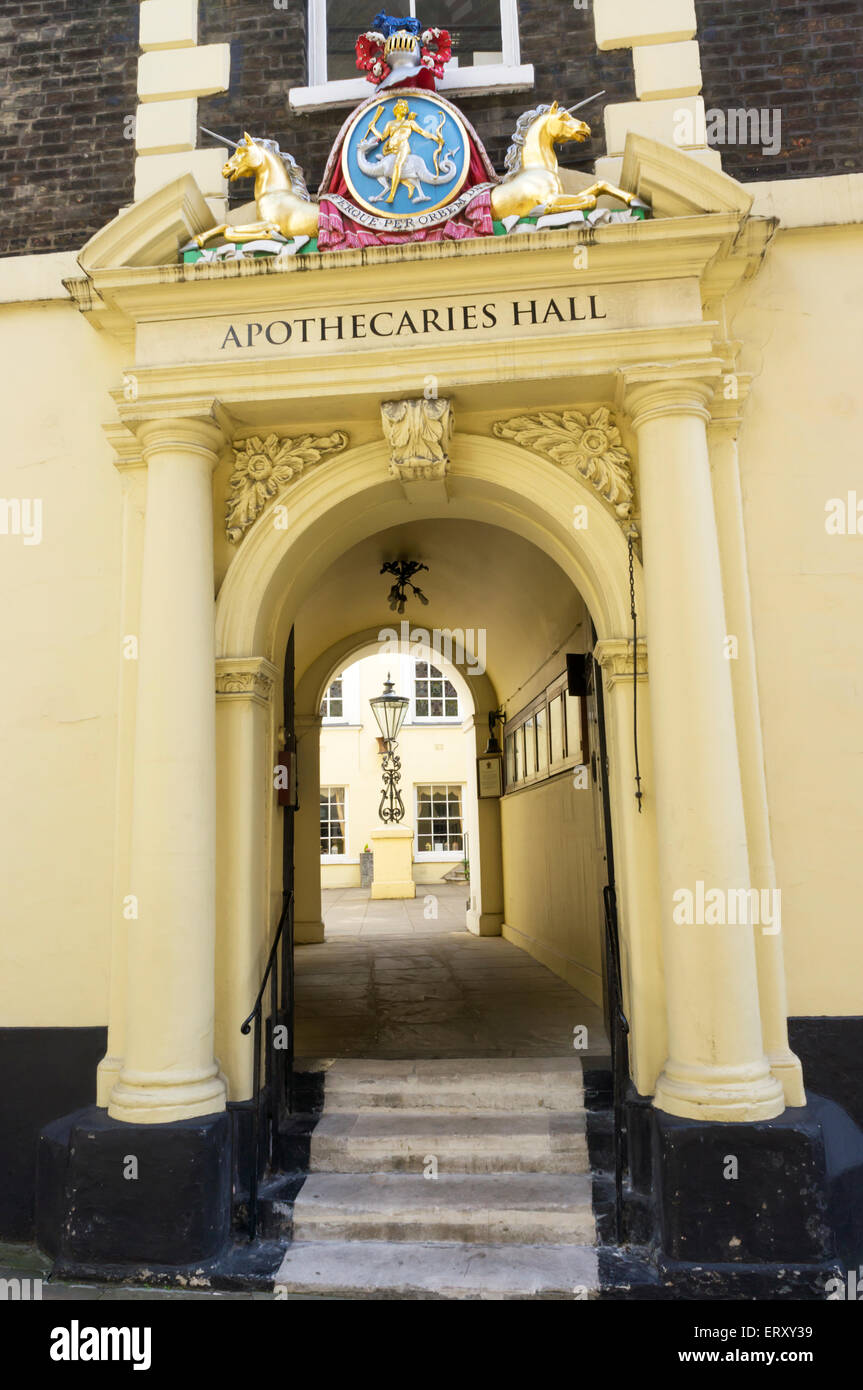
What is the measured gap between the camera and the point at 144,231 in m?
4.74

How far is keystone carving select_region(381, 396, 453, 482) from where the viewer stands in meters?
4.70

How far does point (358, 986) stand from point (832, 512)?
211 inches

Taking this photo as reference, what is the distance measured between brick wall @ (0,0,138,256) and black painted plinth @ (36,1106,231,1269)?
480 centimetres

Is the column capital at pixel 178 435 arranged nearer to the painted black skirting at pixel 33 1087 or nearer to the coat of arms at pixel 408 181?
the coat of arms at pixel 408 181

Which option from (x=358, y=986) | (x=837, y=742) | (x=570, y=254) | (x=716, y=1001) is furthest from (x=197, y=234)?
(x=358, y=986)

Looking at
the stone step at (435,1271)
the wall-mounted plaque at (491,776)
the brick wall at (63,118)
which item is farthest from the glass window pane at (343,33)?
the wall-mounted plaque at (491,776)

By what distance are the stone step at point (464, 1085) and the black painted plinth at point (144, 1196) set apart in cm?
104

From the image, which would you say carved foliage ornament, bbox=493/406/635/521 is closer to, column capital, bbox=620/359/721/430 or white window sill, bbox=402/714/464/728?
column capital, bbox=620/359/721/430

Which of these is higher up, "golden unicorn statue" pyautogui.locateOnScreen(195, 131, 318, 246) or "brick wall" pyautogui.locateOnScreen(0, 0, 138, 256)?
"brick wall" pyautogui.locateOnScreen(0, 0, 138, 256)

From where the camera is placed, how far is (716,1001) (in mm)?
4004

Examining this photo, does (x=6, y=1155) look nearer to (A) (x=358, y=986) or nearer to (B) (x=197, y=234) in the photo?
(A) (x=358, y=986)

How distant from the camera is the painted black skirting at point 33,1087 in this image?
15.4ft

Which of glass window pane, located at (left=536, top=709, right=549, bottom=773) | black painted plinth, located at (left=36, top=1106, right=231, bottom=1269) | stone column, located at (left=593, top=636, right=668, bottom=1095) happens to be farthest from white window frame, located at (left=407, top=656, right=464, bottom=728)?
black painted plinth, located at (left=36, top=1106, right=231, bottom=1269)

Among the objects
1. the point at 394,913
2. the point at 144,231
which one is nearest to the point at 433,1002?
the point at 144,231
